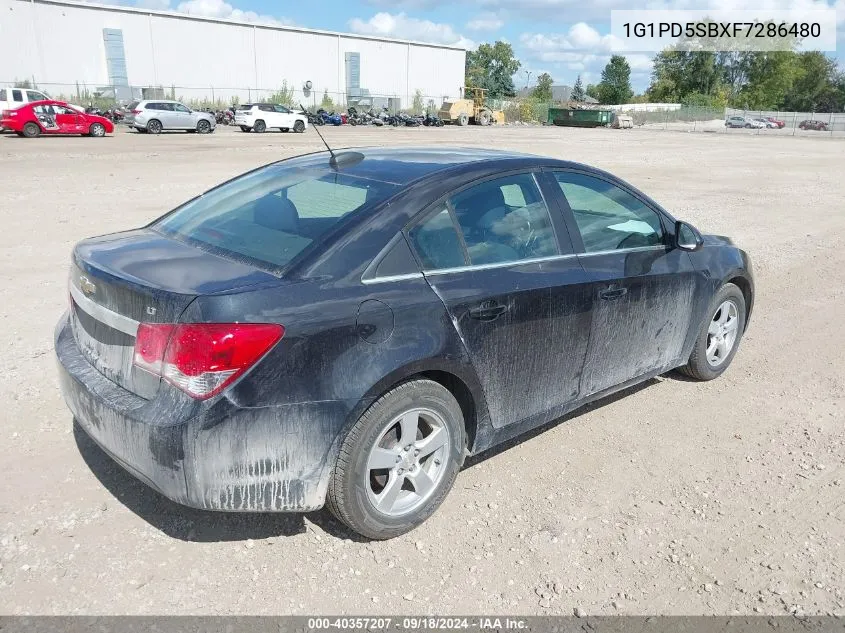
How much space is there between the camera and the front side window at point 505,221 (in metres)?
3.42

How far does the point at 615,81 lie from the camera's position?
135 meters

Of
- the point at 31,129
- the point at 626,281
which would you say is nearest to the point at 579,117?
the point at 31,129

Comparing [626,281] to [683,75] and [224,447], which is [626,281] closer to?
[224,447]

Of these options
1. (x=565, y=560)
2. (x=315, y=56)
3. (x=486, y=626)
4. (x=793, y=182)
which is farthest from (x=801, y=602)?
(x=315, y=56)

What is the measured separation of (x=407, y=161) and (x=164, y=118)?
33561 mm

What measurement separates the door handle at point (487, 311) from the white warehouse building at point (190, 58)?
59.1 m

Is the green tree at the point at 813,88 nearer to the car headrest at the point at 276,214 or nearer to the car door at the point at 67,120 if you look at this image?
the car door at the point at 67,120

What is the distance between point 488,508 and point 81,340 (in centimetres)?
205

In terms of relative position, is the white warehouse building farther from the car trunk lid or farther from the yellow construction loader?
the car trunk lid

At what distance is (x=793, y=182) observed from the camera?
63.9ft

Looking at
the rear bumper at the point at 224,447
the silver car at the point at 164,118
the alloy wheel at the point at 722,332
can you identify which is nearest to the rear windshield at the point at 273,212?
the rear bumper at the point at 224,447

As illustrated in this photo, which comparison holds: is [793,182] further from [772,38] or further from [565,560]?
[772,38]

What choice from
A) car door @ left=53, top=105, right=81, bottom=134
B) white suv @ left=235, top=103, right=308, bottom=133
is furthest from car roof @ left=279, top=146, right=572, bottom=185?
white suv @ left=235, top=103, right=308, bottom=133

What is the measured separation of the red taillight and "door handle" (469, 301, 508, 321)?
3.09 ft
